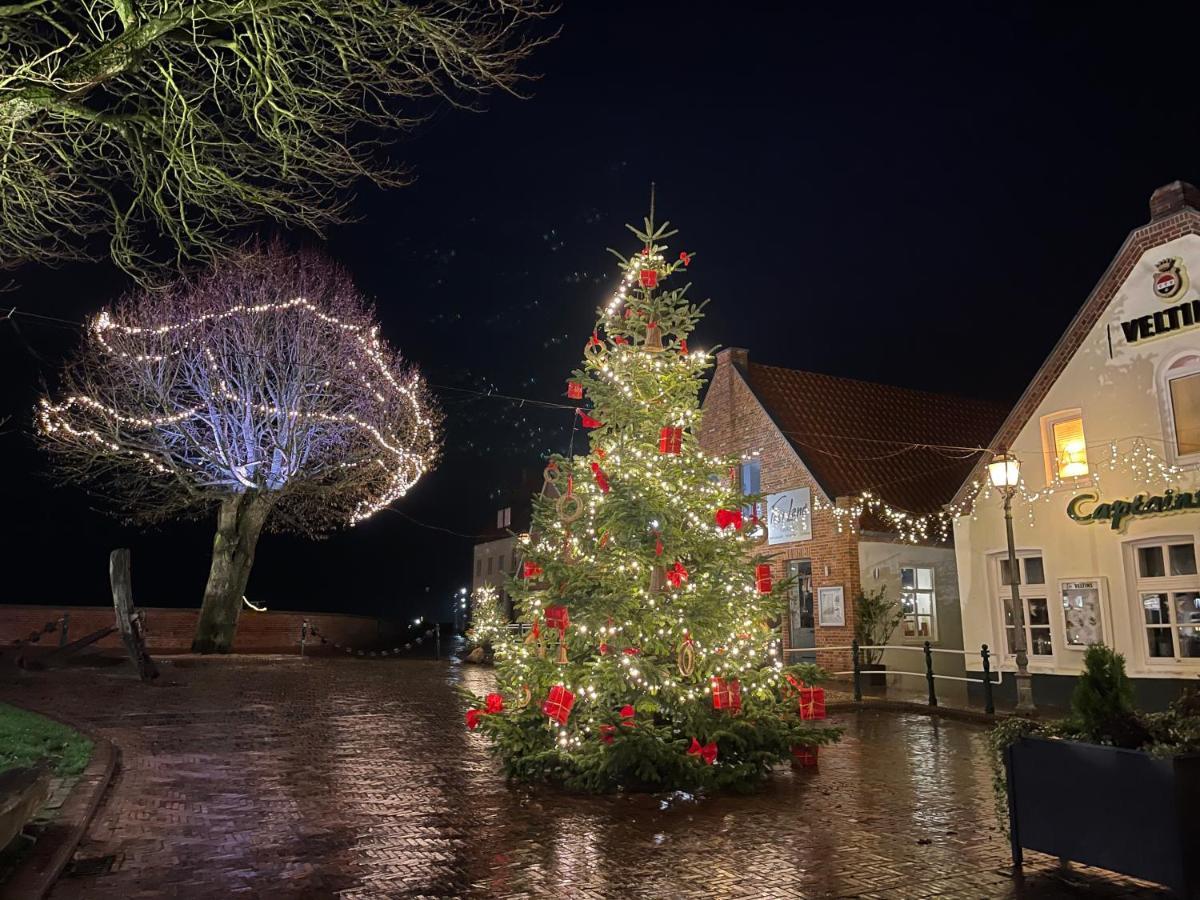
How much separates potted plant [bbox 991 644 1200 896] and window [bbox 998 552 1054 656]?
10.4 meters

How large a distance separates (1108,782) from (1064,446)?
1162cm

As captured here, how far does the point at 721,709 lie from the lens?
808 centimetres

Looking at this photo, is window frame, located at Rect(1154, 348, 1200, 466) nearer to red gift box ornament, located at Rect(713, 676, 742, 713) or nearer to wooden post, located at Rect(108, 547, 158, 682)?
red gift box ornament, located at Rect(713, 676, 742, 713)

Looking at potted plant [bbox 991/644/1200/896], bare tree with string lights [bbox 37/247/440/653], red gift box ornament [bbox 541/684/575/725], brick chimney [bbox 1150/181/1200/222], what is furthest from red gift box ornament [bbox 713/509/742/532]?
bare tree with string lights [bbox 37/247/440/653]

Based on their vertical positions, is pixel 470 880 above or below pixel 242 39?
below

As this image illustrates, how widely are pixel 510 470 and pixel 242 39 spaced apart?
44.4 meters

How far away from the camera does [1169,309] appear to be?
13531 mm

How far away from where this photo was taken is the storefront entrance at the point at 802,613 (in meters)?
20.2

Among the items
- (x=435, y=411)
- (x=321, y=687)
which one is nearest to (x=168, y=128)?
(x=321, y=687)

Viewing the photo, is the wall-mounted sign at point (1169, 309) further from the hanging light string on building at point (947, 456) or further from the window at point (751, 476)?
the window at point (751, 476)

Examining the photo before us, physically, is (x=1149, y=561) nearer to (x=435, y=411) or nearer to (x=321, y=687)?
(x=321, y=687)

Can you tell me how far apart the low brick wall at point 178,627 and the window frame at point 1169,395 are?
79.0 feet

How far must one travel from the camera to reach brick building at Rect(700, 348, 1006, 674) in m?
19.1

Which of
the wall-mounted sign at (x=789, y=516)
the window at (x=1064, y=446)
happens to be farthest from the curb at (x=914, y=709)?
the wall-mounted sign at (x=789, y=516)
